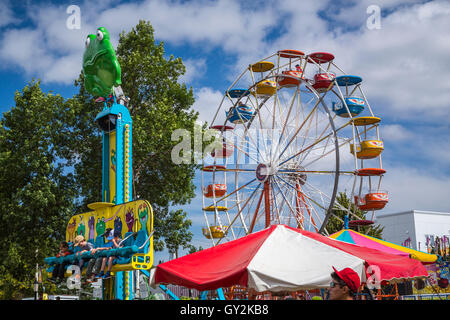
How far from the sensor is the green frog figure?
1545 cm

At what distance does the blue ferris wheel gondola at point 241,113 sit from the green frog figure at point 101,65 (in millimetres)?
9769

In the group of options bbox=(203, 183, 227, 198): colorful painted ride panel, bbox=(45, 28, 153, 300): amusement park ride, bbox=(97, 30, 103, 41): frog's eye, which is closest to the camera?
bbox=(45, 28, 153, 300): amusement park ride

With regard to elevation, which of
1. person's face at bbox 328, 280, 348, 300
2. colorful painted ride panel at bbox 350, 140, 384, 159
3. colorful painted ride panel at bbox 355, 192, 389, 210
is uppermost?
colorful painted ride panel at bbox 350, 140, 384, 159

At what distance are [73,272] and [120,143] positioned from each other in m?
4.09

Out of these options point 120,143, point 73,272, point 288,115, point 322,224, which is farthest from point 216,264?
point 288,115

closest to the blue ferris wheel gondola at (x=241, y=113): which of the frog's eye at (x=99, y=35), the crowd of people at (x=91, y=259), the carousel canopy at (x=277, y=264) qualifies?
the frog's eye at (x=99, y=35)

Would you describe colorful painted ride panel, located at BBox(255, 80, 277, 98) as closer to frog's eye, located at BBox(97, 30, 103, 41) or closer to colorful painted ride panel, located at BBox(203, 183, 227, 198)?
colorful painted ride panel, located at BBox(203, 183, 227, 198)

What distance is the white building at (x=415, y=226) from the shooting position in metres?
54.2

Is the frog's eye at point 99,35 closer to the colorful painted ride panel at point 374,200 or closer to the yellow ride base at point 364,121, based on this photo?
the yellow ride base at point 364,121

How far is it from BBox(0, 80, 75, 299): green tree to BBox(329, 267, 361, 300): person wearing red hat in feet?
66.5

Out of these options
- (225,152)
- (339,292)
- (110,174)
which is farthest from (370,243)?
(225,152)

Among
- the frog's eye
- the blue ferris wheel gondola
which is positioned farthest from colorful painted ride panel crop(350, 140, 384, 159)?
the frog's eye

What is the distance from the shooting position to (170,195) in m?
26.1

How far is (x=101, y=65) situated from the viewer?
15.9 m
